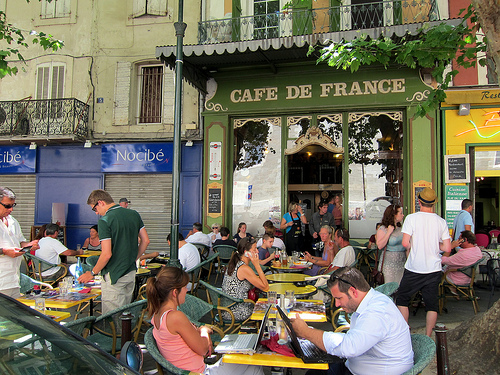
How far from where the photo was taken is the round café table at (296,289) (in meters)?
4.79

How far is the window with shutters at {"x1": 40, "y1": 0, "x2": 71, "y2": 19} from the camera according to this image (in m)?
12.8

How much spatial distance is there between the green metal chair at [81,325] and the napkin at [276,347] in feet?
4.63

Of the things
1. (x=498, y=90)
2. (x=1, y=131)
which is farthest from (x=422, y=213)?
(x=1, y=131)

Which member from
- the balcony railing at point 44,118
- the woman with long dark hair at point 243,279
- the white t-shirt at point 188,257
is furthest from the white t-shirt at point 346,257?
the balcony railing at point 44,118

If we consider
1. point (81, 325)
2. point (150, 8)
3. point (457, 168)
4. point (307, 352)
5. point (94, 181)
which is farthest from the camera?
point (94, 181)

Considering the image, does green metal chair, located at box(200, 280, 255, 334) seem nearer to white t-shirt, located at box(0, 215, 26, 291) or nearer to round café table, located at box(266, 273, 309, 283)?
round café table, located at box(266, 273, 309, 283)

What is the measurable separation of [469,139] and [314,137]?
3540mm

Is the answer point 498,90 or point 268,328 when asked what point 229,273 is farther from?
point 498,90

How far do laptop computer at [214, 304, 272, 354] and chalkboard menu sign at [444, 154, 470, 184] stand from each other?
25.0 ft

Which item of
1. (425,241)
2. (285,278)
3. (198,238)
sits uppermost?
(425,241)

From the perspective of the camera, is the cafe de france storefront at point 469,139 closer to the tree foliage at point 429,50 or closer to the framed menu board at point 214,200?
the tree foliage at point 429,50

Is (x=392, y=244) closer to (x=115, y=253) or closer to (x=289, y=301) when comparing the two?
(x=289, y=301)

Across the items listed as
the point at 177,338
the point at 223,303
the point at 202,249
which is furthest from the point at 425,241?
the point at 202,249

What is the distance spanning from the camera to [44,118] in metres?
12.3
